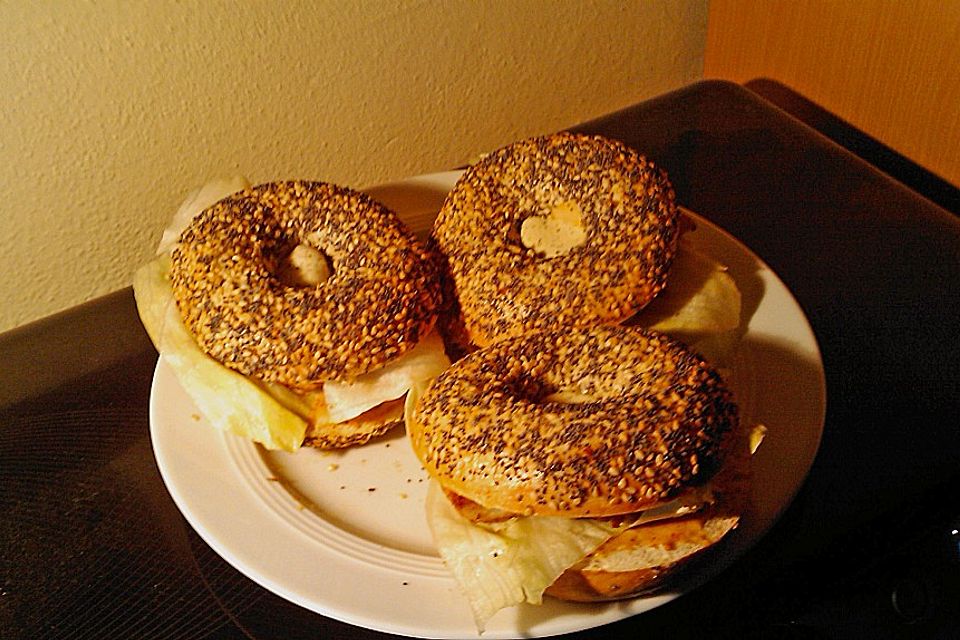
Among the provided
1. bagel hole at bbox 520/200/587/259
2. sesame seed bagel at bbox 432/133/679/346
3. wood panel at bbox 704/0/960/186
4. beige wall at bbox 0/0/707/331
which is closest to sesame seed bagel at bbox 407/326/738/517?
sesame seed bagel at bbox 432/133/679/346

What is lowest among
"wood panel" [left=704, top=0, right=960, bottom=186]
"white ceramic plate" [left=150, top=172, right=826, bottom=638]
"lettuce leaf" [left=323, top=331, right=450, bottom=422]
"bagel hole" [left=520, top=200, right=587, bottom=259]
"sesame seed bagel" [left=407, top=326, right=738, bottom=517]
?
"white ceramic plate" [left=150, top=172, right=826, bottom=638]

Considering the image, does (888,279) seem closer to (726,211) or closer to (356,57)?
(726,211)

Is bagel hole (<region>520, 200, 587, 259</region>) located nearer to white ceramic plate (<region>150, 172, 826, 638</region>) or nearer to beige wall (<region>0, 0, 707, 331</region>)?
white ceramic plate (<region>150, 172, 826, 638</region>)

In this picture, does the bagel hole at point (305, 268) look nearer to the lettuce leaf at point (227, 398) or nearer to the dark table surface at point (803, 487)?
the lettuce leaf at point (227, 398)

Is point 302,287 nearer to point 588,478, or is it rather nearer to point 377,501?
point 377,501

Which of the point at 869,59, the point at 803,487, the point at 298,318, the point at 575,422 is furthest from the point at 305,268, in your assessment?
the point at 869,59

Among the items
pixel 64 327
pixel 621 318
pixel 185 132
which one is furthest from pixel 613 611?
pixel 185 132
